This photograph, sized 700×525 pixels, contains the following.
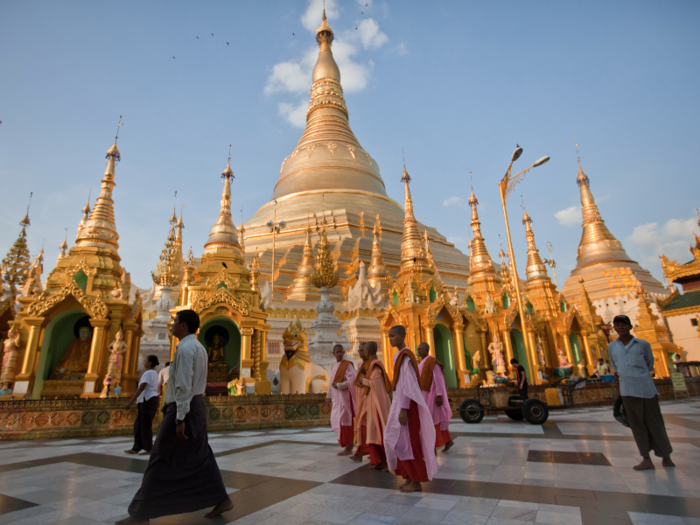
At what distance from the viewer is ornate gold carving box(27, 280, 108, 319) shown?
11695mm

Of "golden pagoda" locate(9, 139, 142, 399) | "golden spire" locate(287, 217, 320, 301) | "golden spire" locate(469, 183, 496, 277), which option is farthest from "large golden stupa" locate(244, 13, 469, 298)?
"golden pagoda" locate(9, 139, 142, 399)

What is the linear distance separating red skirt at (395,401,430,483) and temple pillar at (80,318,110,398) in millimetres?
10297

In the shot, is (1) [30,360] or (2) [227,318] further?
(2) [227,318]

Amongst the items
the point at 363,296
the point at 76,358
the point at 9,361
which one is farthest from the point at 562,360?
the point at 9,361

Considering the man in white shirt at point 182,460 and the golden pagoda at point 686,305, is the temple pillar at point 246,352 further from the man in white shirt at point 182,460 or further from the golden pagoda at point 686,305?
the golden pagoda at point 686,305

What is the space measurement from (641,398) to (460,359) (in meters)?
11.5

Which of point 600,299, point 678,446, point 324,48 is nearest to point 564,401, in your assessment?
point 678,446

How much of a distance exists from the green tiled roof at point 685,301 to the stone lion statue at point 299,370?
26718 mm

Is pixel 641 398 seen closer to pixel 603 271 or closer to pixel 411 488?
pixel 411 488

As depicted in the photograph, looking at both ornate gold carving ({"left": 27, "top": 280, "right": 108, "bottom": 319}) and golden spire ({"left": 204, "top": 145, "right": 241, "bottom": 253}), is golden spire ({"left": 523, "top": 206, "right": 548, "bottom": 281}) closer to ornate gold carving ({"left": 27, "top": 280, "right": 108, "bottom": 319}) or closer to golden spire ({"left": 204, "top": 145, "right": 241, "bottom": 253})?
golden spire ({"left": 204, "top": 145, "right": 241, "bottom": 253})

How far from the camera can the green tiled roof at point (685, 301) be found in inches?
1052

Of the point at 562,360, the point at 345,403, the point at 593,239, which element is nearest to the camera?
the point at 345,403

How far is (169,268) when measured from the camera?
21.5 m

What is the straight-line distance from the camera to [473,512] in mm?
3076
